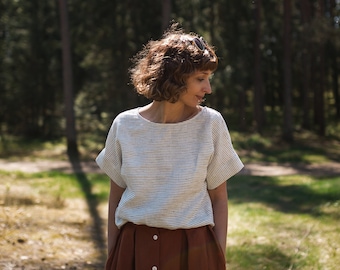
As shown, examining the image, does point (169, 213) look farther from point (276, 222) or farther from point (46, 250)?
point (276, 222)

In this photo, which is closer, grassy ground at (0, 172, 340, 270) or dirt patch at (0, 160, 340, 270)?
grassy ground at (0, 172, 340, 270)

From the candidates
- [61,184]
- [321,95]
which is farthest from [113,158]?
[321,95]

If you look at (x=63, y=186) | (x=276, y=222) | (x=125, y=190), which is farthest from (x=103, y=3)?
(x=125, y=190)

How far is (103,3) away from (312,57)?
31.6 ft

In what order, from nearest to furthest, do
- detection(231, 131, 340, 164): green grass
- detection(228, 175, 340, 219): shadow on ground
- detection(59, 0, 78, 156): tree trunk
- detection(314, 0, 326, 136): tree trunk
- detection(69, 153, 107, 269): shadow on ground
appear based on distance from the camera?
1. detection(69, 153, 107, 269): shadow on ground
2. detection(228, 175, 340, 219): shadow on ground
3. detection(59, 0, 78, 156): tree trunk
4. detection(231, 131, 340, 164): green grass
5. detection(314, 0, 326, 136): tree trunk

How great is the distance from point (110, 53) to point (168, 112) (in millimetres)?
20967

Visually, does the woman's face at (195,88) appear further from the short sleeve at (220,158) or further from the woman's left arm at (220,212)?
the woman's left arm at (220,212)

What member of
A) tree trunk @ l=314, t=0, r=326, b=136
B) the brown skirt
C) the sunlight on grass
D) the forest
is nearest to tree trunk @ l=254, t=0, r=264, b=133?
the forest

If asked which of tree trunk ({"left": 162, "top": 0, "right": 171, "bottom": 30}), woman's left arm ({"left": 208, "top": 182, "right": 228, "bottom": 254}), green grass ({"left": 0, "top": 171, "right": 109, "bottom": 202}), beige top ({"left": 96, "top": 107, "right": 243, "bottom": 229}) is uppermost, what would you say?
tree trunk ({"left": 162, "top": 0, "right": 171, "bottom": 30})

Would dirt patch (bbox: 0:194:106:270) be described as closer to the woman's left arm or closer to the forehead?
the woman's left arm

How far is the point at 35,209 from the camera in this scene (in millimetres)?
8961

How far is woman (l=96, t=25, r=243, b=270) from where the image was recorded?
2.16 m

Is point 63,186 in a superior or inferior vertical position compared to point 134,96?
inferior

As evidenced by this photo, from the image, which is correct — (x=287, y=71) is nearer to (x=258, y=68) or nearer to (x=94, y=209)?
(x=258, y=68)
